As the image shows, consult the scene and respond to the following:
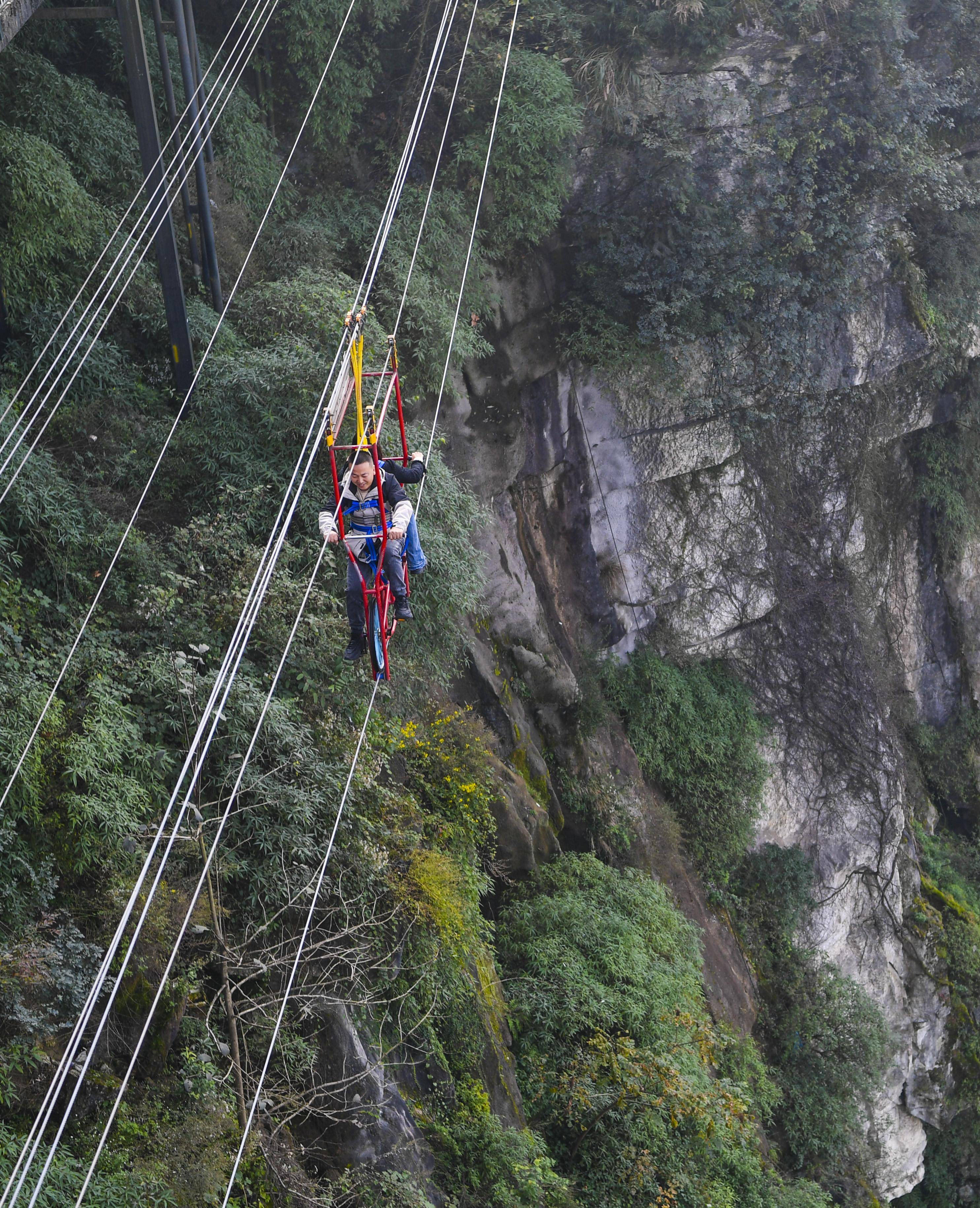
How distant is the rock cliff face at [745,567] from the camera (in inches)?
511

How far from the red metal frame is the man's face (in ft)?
0.12

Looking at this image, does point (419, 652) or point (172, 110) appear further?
point (172, 110)

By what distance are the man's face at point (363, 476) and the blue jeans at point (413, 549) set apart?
0.35 metres

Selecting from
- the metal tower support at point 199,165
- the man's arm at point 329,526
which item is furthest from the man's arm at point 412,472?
the metal tower support at point 199,165

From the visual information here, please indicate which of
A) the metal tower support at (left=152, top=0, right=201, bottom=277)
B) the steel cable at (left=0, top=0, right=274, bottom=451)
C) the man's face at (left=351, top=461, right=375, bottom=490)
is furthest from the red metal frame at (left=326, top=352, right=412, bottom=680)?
the metal tower support at (left=152, top=0, right=201, bottom=277)

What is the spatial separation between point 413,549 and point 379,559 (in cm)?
37

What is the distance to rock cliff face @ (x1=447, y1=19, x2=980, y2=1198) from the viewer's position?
42.6 ft

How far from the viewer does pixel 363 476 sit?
5996mm

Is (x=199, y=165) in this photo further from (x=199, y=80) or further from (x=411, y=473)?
(x=411, y=473)

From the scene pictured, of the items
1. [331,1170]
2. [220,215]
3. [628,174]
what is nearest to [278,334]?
[220,215]

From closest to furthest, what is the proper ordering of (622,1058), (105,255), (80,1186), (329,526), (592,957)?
(80,1186), (329,526), (622,1058), (105,255), (592,957)

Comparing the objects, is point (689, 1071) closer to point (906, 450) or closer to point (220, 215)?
point (220, 215)

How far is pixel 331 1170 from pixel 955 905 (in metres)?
13.2

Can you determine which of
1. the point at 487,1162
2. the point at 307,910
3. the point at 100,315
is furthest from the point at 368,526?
the point at 487,1162
